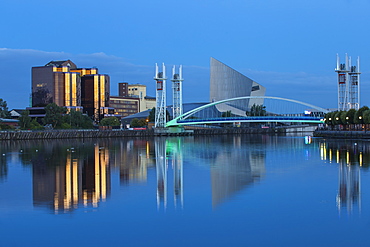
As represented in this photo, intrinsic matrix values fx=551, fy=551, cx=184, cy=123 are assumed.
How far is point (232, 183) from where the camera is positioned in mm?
20141

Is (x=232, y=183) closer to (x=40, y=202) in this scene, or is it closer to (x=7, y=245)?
(x=40, y=202)

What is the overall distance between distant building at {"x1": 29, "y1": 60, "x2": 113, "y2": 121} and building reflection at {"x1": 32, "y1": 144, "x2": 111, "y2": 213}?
122464 mm

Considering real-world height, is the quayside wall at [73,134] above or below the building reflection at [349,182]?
above

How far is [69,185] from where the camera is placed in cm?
1950


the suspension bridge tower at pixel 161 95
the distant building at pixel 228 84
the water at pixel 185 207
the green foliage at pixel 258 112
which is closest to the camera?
the water at pixel 185 207

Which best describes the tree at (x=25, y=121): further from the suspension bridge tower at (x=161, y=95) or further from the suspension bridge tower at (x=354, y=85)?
the suspension bridge tower at (x=354, y=85)

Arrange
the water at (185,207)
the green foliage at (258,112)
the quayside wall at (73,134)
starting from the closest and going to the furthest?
the water at (185,207)
the quayside wall at (73,134)
the green foliage at (258,112)

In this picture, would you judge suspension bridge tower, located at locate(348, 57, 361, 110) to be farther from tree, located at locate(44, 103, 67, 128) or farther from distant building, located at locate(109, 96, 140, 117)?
distant building, located at locate(109, 96, 140, 117)

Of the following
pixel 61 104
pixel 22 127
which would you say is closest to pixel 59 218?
pixel 22 127

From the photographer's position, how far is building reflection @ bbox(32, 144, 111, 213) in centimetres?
1573

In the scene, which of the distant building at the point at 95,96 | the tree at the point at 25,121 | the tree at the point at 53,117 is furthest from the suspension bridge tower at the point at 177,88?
the distant building at the point at 95,96

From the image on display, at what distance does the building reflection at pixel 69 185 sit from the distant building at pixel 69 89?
122 metres

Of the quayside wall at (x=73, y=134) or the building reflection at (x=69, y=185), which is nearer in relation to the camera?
the building reflection at (x=69, y=185)

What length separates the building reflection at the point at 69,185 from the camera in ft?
51.6
